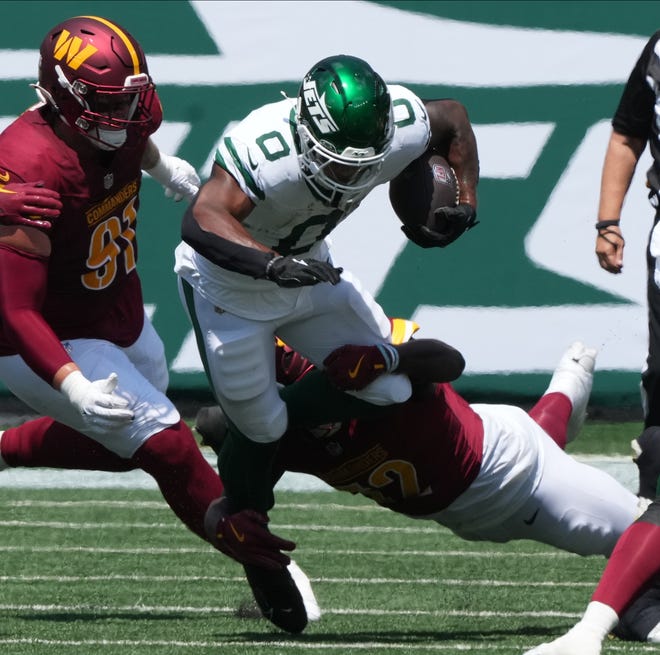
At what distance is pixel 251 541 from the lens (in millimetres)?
3846

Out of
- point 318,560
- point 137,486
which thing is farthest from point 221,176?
point 137,486

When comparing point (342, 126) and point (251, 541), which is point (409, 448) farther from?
point (342, 126)

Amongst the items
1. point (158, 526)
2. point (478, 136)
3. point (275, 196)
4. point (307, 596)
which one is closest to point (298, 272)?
point (275, 196)

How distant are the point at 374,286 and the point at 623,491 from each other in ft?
12.0

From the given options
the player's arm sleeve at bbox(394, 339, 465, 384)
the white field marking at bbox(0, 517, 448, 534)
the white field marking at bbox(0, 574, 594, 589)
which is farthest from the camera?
the white field marking at bbox(0, 517, 448, 534)

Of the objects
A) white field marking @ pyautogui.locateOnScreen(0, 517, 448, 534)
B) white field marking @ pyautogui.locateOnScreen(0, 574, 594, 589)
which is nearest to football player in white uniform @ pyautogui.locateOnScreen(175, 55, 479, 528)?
white field marking @ pyautogui.locateOnScreen(0, 574, 594, 589)

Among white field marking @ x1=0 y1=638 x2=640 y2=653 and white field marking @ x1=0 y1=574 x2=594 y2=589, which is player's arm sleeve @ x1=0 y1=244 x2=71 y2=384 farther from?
white field marking @ x1=0 y1=574 x2=594 y2=589

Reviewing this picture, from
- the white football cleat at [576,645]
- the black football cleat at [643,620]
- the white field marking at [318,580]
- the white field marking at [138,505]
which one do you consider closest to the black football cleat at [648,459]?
the black football cleat at [643,620]

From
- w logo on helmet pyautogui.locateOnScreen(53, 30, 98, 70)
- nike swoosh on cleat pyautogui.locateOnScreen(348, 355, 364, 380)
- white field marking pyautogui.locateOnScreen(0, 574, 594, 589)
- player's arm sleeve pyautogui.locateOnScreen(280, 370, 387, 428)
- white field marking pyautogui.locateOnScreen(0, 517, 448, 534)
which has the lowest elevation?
white field marking pyautogui.locateOnScreen(0, 517, 448, 534)

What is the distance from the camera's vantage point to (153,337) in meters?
4.85

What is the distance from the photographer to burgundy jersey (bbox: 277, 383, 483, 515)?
13.1ft

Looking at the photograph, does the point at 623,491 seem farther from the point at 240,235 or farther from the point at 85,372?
the point at 85,372

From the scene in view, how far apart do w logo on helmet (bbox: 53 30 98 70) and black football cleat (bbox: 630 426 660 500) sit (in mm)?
1813

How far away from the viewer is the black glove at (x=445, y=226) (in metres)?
3.99
